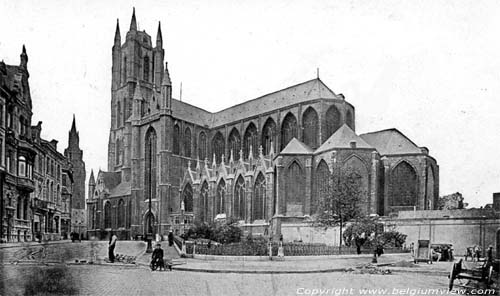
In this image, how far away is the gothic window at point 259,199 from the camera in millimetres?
52750

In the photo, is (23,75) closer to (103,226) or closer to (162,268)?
(162,268)

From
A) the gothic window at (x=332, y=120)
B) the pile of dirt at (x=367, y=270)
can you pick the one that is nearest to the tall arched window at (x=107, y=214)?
the gothic window at (x=332, y=120)

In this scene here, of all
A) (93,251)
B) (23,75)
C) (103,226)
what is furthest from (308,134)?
(23,75)

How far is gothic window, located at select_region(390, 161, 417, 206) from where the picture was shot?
46.8 m

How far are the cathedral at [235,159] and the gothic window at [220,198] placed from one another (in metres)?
0.12

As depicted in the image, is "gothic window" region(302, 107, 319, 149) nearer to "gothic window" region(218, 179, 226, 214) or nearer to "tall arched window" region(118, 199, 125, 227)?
"gothic window" region(218, 179, 226, 214)

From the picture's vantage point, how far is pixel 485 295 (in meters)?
14.4

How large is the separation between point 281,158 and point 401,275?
3168 centimetres

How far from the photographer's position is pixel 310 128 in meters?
55.7

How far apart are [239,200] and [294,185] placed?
8857 mm

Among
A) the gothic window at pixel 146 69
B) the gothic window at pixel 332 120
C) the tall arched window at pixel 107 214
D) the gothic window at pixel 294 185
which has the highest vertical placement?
the gothic window at pixel 146 69

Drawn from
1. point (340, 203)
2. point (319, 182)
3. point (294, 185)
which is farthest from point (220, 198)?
point (340, 203)

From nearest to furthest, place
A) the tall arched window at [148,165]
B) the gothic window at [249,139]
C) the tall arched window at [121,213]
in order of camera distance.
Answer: the tall arched window at [148,165] < the gothic window at [249,139] < the tall arched window at [121,213]

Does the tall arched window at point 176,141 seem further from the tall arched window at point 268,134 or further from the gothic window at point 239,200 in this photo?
the tall arched window at point 268,134
